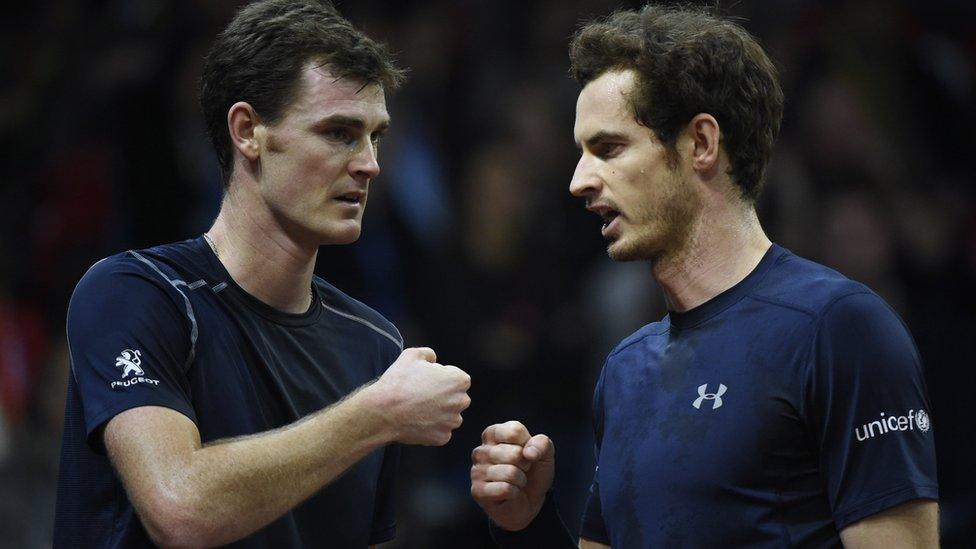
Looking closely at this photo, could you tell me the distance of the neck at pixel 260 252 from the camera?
157 inches

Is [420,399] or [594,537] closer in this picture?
[420,399]

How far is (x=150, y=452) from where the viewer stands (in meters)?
3.43

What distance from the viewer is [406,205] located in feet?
27.1

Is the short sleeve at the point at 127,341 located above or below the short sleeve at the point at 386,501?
above

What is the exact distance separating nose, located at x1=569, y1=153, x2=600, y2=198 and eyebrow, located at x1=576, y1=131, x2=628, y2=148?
0.06m

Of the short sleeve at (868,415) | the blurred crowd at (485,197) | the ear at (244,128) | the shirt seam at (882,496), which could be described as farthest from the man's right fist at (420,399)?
the blurred crowd at (485,197)

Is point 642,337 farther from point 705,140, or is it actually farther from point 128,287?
point 128,287

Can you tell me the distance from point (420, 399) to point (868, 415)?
120cm

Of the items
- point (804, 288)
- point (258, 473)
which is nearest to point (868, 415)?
point (804, 288)

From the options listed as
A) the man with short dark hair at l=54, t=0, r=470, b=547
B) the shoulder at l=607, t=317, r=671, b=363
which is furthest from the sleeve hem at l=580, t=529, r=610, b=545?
the man with short dark hair at l=54, t=0, r=470, b=547

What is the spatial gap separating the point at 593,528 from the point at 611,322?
12.5ft

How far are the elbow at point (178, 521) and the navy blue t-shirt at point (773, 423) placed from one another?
3.83ft

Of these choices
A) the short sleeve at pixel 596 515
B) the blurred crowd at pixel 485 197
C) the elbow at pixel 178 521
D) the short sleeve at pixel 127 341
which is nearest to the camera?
the elbow at pixel 178 521

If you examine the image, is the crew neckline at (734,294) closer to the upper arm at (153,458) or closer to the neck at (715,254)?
the neck at (715,254)
